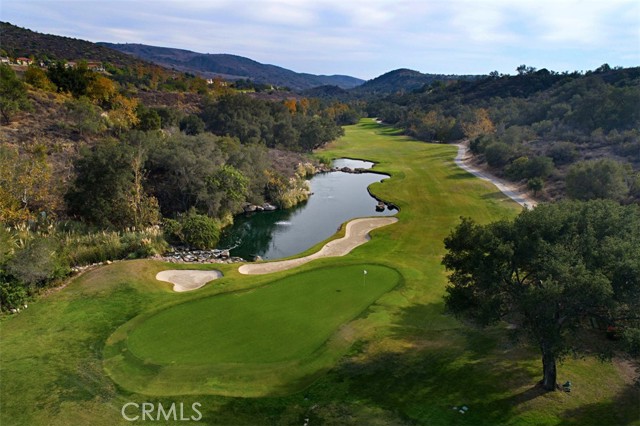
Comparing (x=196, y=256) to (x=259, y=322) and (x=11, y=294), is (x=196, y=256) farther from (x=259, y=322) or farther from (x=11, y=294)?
(x=259, y=322)

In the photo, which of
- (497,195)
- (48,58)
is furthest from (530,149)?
(48,58)

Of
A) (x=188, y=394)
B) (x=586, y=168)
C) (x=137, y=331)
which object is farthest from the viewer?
(x=586, y=168)

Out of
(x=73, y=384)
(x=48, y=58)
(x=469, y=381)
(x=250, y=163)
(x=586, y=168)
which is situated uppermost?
(x=48, y=58)

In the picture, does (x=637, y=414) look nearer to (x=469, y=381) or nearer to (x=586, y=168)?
(x=469, y=381)

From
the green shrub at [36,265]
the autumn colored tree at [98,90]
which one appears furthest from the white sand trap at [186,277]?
the autumn colored tree at [98,90]

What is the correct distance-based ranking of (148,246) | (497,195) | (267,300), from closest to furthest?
1. (267,300)
2. (148,246)
3. (497,195)

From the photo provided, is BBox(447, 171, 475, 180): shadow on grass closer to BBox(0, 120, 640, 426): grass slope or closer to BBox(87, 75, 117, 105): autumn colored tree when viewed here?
BBox(0, 120, 640, 426): grass slope

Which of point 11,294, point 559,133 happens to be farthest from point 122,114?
point 559,133

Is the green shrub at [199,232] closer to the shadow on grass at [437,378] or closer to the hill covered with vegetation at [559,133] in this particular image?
the shadow on grass at [437,378]
